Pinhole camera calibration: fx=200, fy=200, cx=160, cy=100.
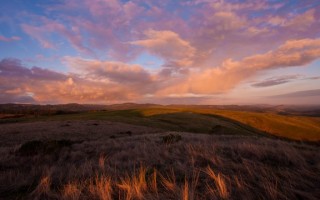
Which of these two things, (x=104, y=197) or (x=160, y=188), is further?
(x=160, y=188)

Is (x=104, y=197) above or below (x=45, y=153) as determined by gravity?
above

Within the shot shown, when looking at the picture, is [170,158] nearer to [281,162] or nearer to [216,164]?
[216,164]

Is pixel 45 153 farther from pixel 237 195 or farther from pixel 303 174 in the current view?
pixel 303 174

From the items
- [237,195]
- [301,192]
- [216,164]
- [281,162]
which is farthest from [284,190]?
[281,162]

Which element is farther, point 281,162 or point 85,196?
point 281,162

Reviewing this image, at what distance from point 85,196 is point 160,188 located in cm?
155

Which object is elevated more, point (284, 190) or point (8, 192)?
point (284, 190)

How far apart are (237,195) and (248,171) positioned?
1.52 m

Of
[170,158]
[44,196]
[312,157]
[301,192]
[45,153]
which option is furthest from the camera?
[45,153]

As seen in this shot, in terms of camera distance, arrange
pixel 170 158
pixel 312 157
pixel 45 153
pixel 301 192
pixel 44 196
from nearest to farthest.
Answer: pixel 301 192, pixel 44 196, pixel 312 157, pixel 170 158, pixel 45 153

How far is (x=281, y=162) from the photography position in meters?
6.28

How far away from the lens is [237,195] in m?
3.76

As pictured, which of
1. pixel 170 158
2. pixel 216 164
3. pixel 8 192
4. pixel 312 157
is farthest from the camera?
pixel 170 158

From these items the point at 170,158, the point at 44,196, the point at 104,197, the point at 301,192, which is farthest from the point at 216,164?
the point at 44,196
